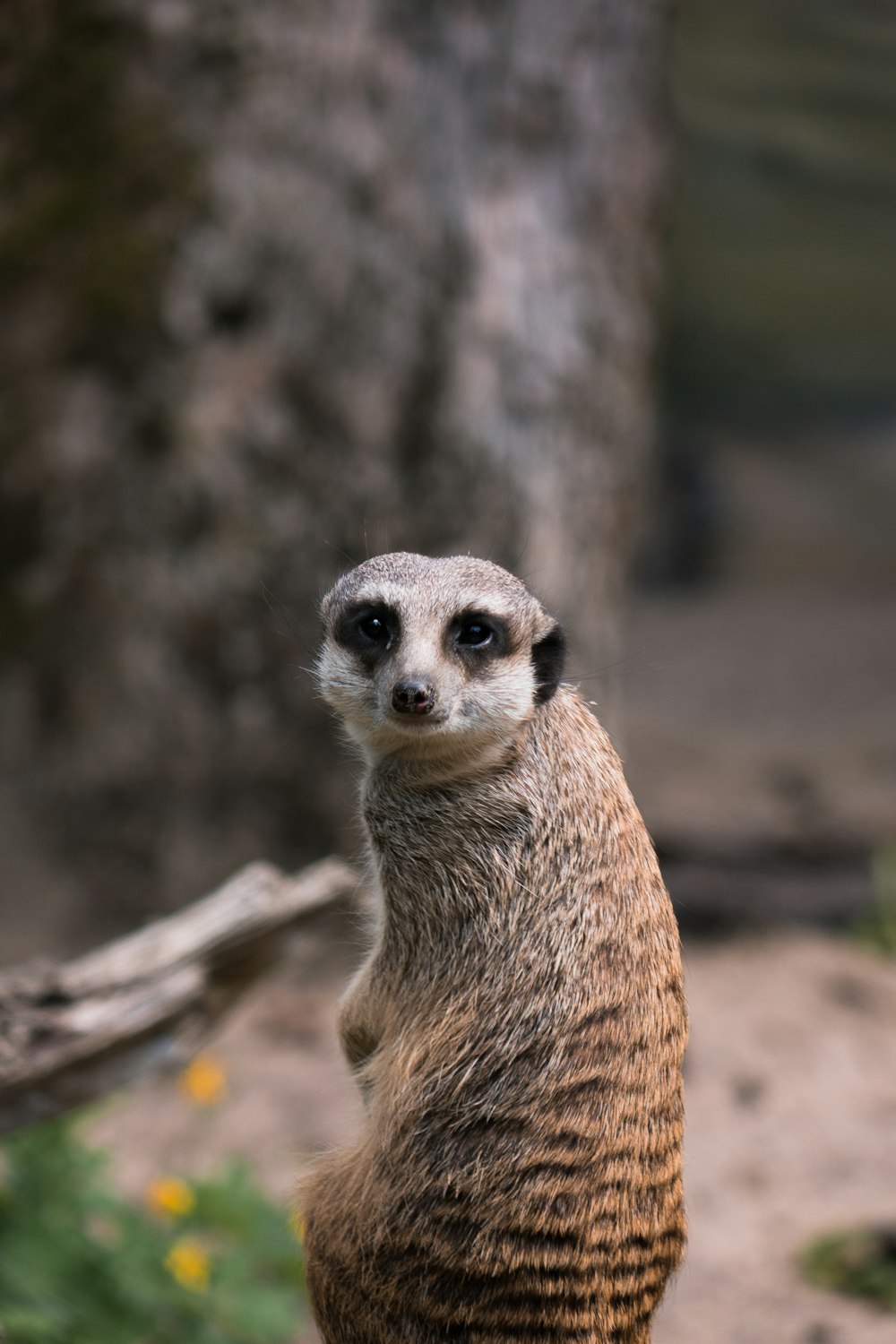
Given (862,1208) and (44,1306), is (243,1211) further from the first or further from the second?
(862,1208)

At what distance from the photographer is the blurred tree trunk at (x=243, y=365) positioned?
14.5ft

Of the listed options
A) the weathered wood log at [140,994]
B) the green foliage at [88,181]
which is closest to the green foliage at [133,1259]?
the weathered wood log at [140,994]

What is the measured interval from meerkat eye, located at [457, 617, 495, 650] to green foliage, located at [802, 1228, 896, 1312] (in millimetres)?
2550

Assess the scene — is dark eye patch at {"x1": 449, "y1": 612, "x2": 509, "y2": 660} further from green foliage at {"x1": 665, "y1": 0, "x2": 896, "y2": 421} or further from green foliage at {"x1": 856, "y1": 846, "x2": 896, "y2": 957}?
green foliage at {"x1": 665, "y1": 0, "x2": 896, "y2": 421}

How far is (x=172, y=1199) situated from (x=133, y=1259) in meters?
0.25

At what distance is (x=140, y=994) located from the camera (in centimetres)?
266

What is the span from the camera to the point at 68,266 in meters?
4.49

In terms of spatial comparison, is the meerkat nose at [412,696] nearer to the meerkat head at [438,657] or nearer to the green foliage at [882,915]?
the meerkat head at [438,657]

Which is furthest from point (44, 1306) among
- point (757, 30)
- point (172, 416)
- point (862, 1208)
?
point (757, 30)

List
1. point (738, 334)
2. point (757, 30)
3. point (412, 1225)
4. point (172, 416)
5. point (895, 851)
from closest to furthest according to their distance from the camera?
point (412, 1225) < point (172, 416) < point (895, 851) < point (757, 30) < point (738, 334)

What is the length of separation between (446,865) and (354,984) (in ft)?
0.90

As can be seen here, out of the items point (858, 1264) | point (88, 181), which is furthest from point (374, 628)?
point (88, 181)

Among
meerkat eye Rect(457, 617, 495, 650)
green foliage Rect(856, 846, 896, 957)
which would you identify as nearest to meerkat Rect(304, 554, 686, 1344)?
meerkat eye Rect(457, 617, 495, 650)

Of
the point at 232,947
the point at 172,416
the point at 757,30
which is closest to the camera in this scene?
the point at 232,947
